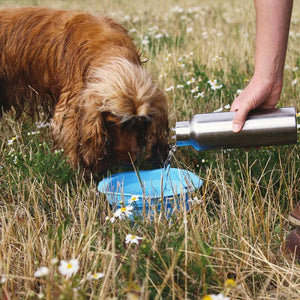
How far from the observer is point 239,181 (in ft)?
8.71

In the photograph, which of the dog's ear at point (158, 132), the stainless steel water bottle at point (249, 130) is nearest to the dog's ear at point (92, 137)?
the dog's ear at point (158, 132)

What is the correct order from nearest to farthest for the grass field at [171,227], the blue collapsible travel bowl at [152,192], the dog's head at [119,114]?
the grass field at [171,227]
the blue collapsible travel bowl at [152,192]
the dog's head at [119,114]

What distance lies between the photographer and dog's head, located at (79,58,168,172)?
2879mm

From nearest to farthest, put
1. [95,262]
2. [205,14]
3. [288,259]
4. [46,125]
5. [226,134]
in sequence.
Result: [95,262] → [288,259] → [226,134] → [46,125] → [205,14]

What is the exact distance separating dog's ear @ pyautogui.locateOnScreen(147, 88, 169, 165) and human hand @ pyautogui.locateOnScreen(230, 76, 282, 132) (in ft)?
2.83

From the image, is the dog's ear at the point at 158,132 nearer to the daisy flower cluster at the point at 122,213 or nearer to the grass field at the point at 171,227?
the grass field at the point at 171,227

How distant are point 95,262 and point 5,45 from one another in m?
2.23

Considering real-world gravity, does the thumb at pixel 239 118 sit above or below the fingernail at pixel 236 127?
above

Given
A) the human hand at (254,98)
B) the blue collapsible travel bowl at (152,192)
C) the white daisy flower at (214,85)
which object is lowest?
the blue collapsible travel bowl at (152,192)

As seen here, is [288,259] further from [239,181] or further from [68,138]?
[68,138]

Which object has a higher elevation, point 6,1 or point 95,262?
point 6,1

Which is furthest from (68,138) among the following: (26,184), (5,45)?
(5,45)

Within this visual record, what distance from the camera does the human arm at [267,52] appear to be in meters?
2.07

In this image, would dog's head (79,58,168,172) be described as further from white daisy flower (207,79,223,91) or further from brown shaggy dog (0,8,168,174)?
white daisy flower (207,79,223,91)
